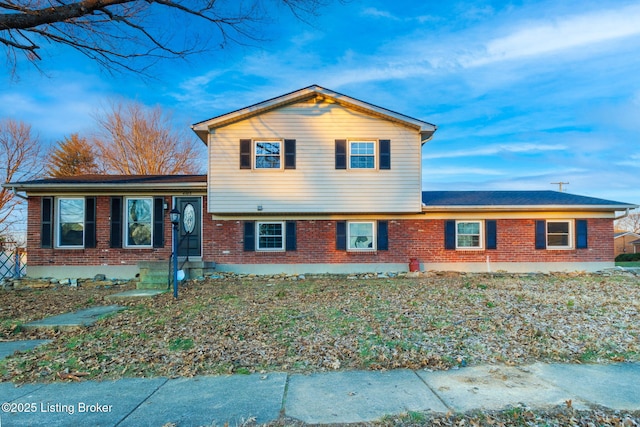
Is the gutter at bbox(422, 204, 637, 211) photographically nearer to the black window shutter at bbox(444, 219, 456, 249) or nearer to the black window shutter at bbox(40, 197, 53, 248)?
the black window shutter at bbox(444, 219, 456, 249)

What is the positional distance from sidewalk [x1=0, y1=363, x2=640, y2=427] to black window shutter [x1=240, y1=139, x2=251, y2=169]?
9.26 metres

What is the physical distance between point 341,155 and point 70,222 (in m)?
9.18

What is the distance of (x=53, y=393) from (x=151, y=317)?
3.15 metres

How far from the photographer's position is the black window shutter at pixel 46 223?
41.8ft

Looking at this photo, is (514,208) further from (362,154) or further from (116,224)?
(116,224)

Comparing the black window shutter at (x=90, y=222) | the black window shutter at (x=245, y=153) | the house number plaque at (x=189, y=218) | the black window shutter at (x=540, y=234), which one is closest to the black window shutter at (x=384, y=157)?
the black window shutter at (x=245, y=153)

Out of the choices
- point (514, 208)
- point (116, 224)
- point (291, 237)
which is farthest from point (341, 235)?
point (116, 224)

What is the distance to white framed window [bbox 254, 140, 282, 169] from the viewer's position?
41.8 feet

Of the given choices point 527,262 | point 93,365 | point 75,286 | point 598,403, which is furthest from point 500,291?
point 75,286

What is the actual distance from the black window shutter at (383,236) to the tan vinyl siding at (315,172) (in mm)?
674

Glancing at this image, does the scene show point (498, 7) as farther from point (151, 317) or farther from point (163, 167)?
point (163, 167)

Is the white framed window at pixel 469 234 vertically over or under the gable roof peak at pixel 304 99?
under

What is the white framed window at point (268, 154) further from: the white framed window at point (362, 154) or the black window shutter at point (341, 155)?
the white framed window at point (362, 154)

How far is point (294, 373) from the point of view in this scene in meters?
4.11
